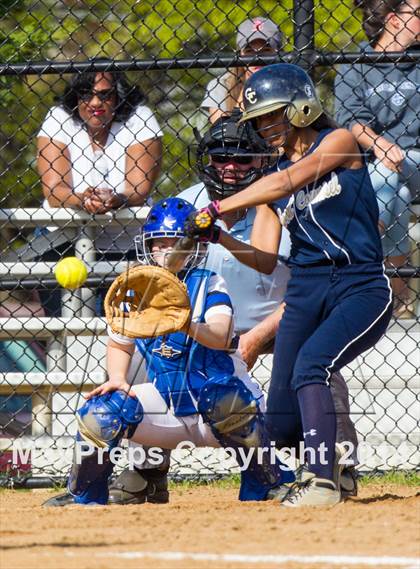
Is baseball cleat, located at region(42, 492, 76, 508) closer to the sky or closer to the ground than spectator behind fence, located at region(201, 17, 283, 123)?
closer to the ground

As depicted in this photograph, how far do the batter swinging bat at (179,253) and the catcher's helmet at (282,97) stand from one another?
560mm

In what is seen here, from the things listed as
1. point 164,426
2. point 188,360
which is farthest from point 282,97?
point 164,426

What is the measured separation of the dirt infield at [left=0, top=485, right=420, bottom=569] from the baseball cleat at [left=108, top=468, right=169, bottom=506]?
43 cm

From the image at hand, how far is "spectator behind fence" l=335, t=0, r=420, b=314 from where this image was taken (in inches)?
228

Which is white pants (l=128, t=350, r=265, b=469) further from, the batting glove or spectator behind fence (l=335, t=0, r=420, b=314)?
spectator behind fence (l=335, t=0, r=420, b=314)

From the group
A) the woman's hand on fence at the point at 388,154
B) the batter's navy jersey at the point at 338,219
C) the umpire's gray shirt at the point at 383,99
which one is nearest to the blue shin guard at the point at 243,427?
the batter's navy jersey at the point at 338,219

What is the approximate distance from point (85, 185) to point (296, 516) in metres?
2.62

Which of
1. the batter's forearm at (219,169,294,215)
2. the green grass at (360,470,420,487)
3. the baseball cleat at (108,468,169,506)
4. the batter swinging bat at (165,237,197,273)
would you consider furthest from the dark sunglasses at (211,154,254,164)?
the green grass at (360,470,420,487)

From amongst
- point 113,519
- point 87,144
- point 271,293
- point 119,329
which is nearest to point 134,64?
point 87,144

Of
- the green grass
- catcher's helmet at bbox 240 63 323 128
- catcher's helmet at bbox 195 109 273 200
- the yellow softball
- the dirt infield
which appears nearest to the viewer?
the dirt infield

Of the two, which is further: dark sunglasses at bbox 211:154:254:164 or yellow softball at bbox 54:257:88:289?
dark sunglasses at bbox 211:154:254:164

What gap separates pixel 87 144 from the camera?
6.07 meters

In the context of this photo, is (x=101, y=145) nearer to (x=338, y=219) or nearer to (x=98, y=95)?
(x=98, y=95)

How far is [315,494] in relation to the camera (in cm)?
415
